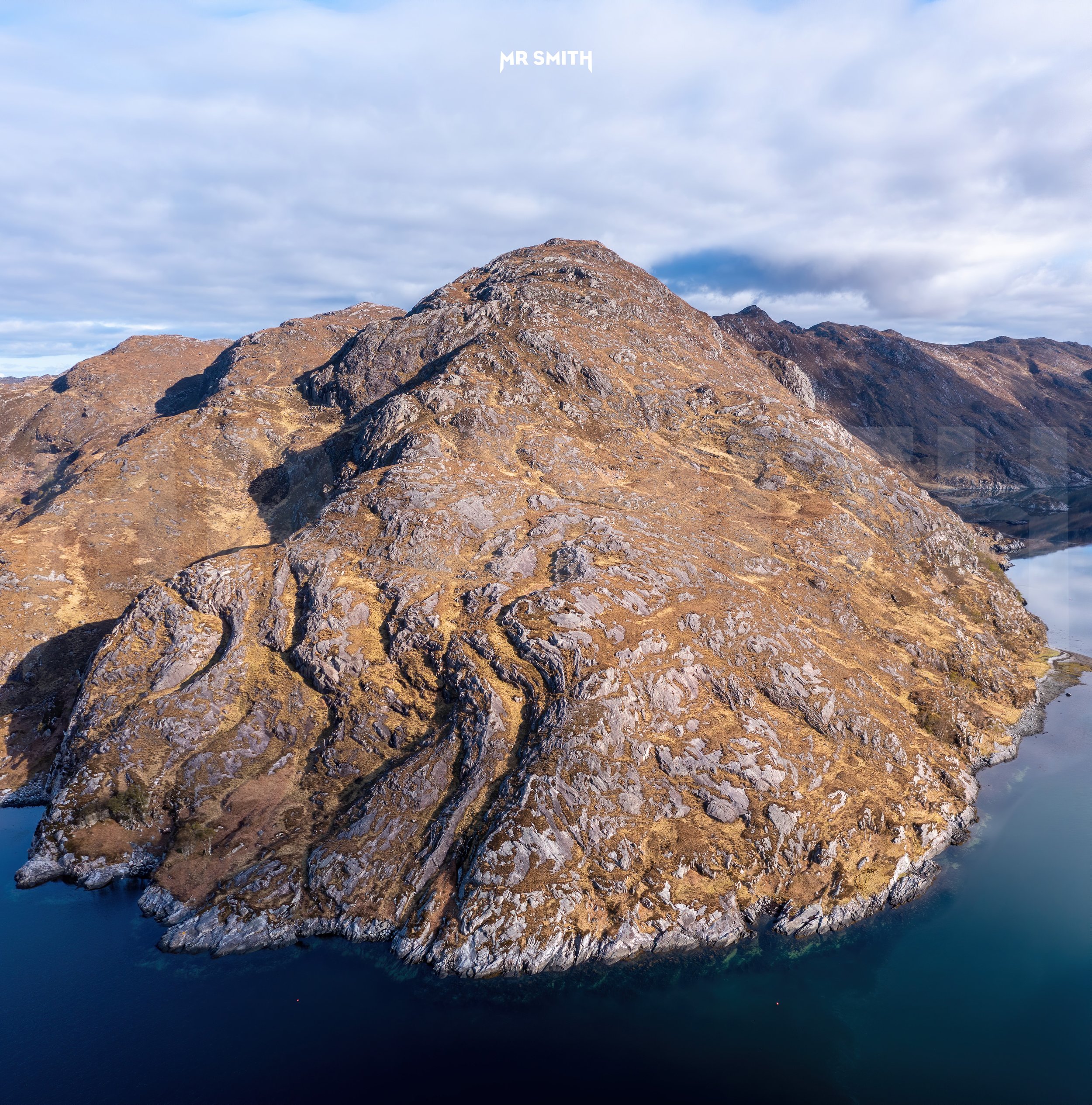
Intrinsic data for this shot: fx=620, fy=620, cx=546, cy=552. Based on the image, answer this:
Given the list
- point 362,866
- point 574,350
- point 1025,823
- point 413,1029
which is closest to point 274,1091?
point 413,1029

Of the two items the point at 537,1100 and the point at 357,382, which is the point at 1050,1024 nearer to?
the point at 537,1100

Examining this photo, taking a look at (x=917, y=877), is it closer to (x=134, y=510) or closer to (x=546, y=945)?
(x=546, y=945)

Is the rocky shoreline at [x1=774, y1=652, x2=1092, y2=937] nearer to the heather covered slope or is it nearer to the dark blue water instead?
the dark blue water

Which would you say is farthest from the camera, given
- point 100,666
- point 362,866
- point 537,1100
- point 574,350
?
point 574,350

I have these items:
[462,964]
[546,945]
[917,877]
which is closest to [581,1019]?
[546,945]

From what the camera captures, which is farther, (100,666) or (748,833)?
(100,666)
